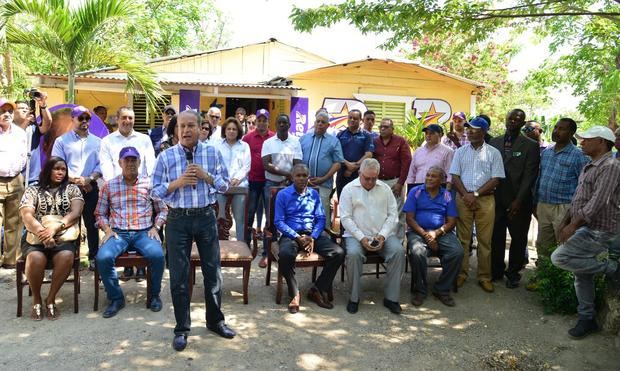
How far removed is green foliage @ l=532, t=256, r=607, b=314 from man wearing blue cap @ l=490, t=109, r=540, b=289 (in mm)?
565

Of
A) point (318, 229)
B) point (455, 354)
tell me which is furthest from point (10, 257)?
point (455, 354)

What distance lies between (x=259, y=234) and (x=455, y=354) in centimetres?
381

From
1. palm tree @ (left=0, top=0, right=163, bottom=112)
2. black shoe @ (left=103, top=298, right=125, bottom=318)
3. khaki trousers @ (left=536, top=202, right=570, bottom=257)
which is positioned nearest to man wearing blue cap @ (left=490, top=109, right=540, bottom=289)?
khaki trousers @ (left=536, top=202, right=570, bottom=257)

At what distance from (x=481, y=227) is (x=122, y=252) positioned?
4013 mm

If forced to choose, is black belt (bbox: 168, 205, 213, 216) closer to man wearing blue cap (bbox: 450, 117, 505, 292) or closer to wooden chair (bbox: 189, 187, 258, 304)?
wooden chair (bbox: 189, 187, 258, 304)

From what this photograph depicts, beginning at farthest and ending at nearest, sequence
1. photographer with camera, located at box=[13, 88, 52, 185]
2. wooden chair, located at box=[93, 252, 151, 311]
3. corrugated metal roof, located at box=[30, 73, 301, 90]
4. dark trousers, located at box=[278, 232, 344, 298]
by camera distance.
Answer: corrugated metal roof, located at box=[30, 73, 301, 90] → photographer with camera, located at box=[13, 88, 52, 185] → dark trousers, located at box=[278, 232, 344, 298] → wooden chair, located at box=[93, 252, 151, 311]

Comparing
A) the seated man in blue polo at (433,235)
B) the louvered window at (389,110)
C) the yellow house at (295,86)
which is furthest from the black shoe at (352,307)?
the louvered window at (389,110)

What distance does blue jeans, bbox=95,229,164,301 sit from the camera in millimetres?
4801

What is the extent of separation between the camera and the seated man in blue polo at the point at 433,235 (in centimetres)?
551

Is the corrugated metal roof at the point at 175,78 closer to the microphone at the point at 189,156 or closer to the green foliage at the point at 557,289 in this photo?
the microphone at the point at 189,156

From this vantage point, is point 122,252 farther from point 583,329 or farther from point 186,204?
point 583,329

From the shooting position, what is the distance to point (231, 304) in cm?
523

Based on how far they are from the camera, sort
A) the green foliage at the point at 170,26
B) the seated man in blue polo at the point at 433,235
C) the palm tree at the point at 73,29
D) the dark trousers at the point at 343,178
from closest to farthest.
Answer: the seated man in blue polo at the point at 433,235 → the dark trousers at the point at 343,178 → the palm tree at the point at 73,29 → the green foliage at the point at 170,26

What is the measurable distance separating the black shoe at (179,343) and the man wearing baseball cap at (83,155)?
2529mm
